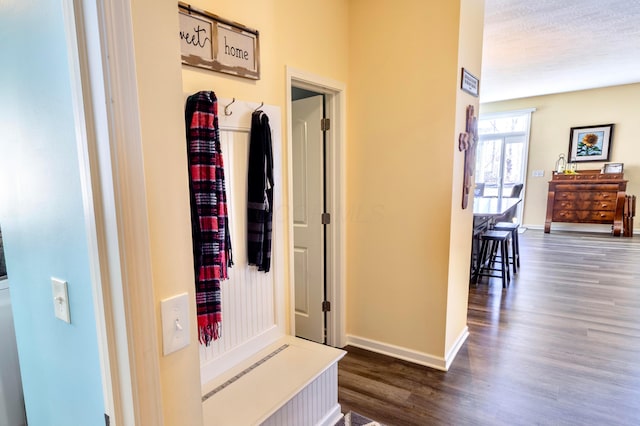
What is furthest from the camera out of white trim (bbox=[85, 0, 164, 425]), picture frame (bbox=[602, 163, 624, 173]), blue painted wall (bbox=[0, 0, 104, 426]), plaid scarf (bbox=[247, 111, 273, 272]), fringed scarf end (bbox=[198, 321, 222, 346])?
picture frame (bbox=[602, 163, 624, 173])

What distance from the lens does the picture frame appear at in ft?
21.8

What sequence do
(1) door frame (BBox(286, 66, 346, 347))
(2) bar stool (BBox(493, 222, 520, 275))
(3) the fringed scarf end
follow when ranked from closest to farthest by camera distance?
(3) the fringed scarf end, (1) door frame (BBox(286, 66, 346, 347)), (2) bar stool (BBox(493, 222, 520, 275))

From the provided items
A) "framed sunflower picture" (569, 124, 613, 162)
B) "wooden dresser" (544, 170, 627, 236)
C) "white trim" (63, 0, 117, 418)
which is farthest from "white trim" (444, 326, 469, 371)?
"framed sunflower picture" (569, 124, 613, 162)

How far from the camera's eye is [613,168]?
6.70m

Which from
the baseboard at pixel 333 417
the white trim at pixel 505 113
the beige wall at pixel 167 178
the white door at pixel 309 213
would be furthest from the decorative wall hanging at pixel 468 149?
the white trim at pixel 505 113

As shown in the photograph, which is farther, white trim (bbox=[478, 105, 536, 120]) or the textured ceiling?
white trim (bbox=[478, 105, 536, 120])

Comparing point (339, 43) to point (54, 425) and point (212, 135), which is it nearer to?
point (212, 135)

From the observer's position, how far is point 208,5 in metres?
1.62

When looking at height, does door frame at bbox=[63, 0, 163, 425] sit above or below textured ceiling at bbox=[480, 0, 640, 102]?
below

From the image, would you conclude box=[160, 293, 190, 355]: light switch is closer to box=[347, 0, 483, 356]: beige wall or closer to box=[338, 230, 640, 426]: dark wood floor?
box=[338, 230, 640, 426]: dark wood floor

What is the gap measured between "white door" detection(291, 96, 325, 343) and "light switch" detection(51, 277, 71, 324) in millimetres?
2012

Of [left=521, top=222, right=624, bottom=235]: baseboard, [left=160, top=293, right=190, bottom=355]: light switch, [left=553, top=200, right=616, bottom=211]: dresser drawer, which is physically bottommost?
[left=521, top=222, right=624, bottom=235]: baseboard

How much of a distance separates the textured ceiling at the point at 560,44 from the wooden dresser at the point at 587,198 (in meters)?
1.79

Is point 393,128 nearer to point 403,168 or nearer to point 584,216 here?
point 403,168
